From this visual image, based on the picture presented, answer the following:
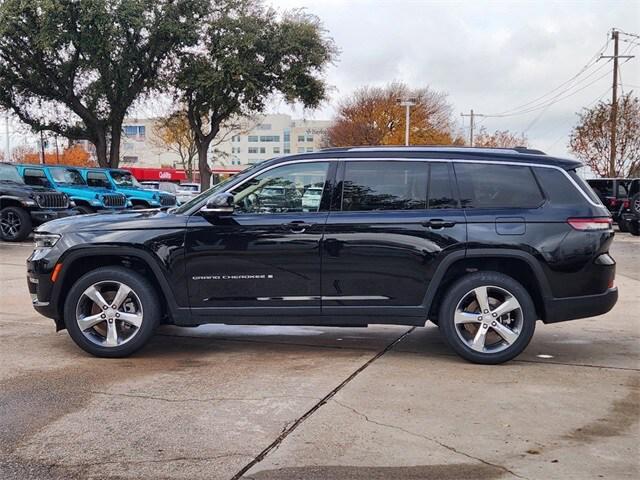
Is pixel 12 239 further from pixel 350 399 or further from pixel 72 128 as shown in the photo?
pixel 72 128

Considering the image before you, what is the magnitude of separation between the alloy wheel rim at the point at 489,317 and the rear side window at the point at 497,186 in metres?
0.75

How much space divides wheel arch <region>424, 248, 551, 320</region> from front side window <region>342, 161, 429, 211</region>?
0.62 metres

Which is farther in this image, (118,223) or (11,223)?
(11,223)

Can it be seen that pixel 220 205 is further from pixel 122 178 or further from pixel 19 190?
pixel 122 178

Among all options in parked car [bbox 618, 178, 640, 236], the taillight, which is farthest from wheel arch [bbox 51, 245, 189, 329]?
parked car [bbox 618, 178, 640, 236]

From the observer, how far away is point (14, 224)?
1650 cm

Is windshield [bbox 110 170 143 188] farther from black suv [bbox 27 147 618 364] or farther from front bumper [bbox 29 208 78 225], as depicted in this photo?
black suv [bbox 27 147 618 364]

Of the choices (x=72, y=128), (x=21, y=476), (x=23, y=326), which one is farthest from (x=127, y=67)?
(x=21, y=476)

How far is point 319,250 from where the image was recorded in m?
5.67

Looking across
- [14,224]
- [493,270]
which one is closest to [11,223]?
[14,224]

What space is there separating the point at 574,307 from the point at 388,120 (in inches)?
1784

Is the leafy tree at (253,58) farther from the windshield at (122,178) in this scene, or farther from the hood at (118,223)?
the hood at (118,223)

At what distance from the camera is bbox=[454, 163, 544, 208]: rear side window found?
5.70 m

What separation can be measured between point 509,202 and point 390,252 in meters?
1.12
